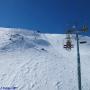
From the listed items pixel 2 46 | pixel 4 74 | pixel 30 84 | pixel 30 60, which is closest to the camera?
pixel 30 84

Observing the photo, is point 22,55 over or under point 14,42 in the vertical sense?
under

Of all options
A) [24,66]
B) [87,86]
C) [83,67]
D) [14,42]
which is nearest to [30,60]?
[24,66]

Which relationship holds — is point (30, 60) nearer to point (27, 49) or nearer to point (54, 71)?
point (54, 71)

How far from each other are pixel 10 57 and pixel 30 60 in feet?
12.0

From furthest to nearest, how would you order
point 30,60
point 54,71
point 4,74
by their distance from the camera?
point 30,60 → point 54,71 → point 4,74

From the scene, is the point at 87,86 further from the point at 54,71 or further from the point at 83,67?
the point at 83,67

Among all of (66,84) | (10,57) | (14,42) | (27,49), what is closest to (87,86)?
(66,84)

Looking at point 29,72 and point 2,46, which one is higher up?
point 2,46

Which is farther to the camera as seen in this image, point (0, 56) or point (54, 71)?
point (0, 56)

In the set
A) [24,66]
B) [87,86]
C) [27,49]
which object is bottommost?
[87,86]

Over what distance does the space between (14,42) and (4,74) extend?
21.6 m

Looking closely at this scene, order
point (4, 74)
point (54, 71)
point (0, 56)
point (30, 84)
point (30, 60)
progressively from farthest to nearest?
point (0, 56), point (30, 60), point (54, 71), point (4, 74), point (30, 84)

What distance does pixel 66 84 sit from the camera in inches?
981

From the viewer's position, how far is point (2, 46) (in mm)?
42500
